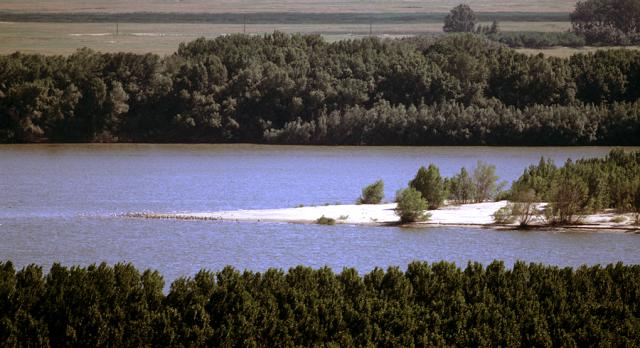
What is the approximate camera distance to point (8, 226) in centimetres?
4019

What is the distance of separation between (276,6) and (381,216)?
61646mm

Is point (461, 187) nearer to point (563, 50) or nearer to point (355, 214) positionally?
point (355, 214)

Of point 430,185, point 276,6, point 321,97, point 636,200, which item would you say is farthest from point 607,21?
point 636,200

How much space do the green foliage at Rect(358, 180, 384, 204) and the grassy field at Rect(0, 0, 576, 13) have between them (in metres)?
49.1

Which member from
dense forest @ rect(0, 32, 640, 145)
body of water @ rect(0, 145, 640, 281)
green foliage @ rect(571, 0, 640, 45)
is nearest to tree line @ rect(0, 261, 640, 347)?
body of water @ rect(0, 145, 640, 281)

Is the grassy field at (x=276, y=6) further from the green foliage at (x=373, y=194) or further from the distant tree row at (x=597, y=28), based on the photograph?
the green foliage at (x=373, y=194)

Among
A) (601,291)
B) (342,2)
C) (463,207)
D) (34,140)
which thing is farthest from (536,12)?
(601,291)

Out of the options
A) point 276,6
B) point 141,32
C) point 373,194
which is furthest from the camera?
point 276,6

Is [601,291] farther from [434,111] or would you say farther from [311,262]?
[434,111]

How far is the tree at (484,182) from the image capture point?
44.0 meters

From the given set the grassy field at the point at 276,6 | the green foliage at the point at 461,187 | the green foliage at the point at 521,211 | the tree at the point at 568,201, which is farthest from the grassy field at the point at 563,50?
the tree at the point at 568,201

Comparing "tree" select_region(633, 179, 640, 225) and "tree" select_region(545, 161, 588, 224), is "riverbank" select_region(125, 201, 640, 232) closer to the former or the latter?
"tree" select_region(545, 161, 588, 224)

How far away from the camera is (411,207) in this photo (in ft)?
129

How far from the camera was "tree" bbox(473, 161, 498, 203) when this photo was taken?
43969 mm
